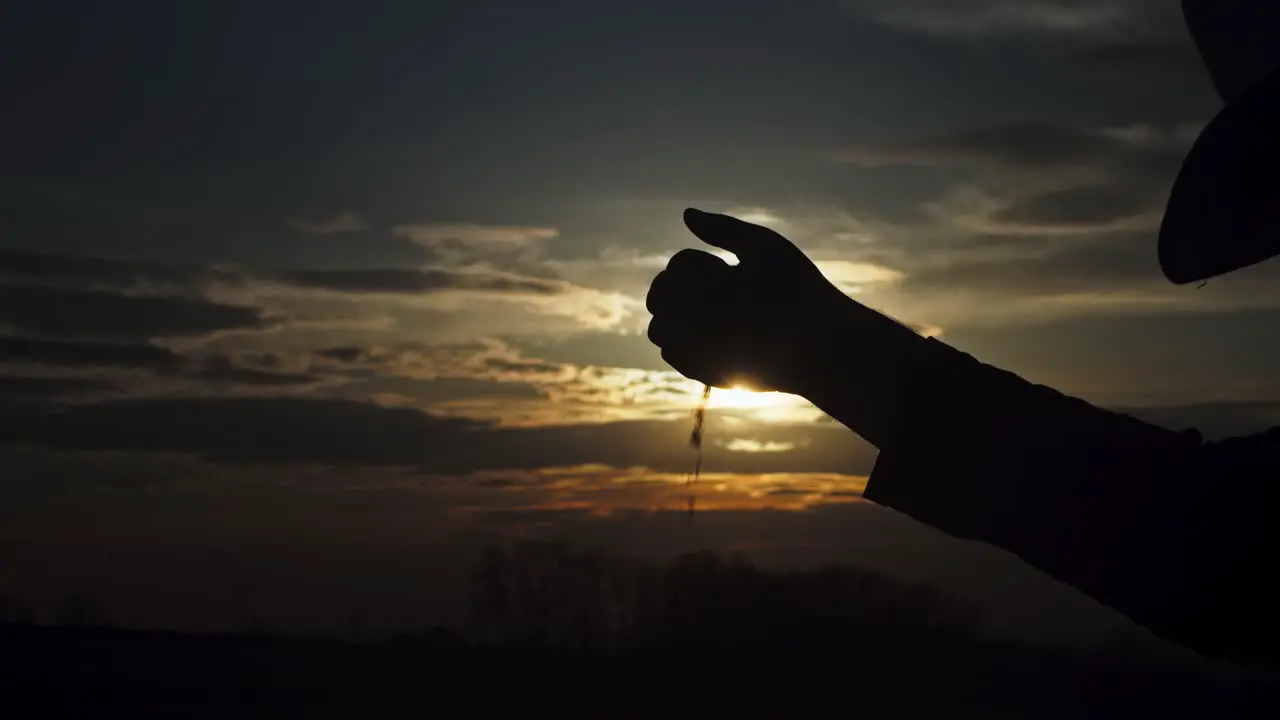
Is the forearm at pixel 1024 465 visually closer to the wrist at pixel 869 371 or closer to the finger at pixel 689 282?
the wrist at pixel 869 371

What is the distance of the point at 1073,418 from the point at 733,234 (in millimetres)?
1045

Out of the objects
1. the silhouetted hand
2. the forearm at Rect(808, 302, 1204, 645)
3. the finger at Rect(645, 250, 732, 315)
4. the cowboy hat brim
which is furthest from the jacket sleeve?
the finger at Rect(645, 250, 732, 315)

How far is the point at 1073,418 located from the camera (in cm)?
310

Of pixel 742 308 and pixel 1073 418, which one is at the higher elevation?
pixel 742 308

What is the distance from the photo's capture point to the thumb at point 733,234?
337 cm

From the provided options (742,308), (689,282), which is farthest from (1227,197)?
(689,282)

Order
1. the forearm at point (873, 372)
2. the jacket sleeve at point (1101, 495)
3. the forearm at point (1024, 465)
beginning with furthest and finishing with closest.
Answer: the forearm at point (873, 372)
the forearm at point (1024, 465)
the jacket sleeve at point (1101, 495)

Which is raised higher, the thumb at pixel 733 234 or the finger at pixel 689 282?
the thumb at pixel 733 234

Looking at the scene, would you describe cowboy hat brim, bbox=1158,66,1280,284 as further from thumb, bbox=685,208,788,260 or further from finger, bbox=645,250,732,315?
finger, bbox=645,250,732,315

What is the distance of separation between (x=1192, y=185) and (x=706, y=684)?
9.77 ft

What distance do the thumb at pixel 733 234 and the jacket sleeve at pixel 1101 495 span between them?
541 millimetres

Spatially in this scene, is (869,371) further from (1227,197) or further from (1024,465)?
(1227,197)

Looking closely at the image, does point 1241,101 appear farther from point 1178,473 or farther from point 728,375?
point 728,375

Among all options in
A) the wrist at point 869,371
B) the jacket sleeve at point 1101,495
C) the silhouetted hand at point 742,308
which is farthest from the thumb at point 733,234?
the jacket sleeve at point 1101,495
